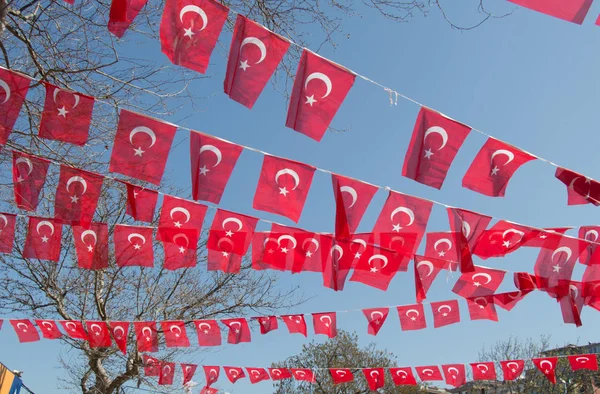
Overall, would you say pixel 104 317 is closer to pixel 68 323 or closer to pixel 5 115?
pixel 68 323

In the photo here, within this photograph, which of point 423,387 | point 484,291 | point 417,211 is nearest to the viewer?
point 417,211

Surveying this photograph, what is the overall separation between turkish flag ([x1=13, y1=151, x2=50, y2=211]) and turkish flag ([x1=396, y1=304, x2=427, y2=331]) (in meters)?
7.62

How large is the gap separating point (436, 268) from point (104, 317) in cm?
824

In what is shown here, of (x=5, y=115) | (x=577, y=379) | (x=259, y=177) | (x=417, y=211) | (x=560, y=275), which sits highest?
(x=5, y=115)

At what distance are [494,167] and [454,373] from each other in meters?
10.3

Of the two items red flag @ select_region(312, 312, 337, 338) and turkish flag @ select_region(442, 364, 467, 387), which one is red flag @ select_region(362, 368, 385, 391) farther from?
red flag @ select_region(312, 312, 337, 338)

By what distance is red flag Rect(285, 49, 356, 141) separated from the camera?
5.35 meters

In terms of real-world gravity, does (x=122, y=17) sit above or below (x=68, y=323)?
above

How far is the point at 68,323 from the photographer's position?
38.7 feet

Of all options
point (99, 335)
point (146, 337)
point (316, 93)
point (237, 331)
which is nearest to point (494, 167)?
point (316, 93)

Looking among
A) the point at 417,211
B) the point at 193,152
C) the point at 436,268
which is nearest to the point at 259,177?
the point at 193,152

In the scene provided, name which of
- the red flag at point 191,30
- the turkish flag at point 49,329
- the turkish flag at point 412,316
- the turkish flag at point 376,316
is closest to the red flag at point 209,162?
the red flag at point 191,30

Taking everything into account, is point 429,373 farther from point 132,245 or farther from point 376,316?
point 132,245

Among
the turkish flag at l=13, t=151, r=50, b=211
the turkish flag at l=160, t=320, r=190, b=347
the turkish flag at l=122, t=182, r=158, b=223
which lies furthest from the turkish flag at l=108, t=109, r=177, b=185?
the turkish flag at l=160, t=320, r=190, b=347
